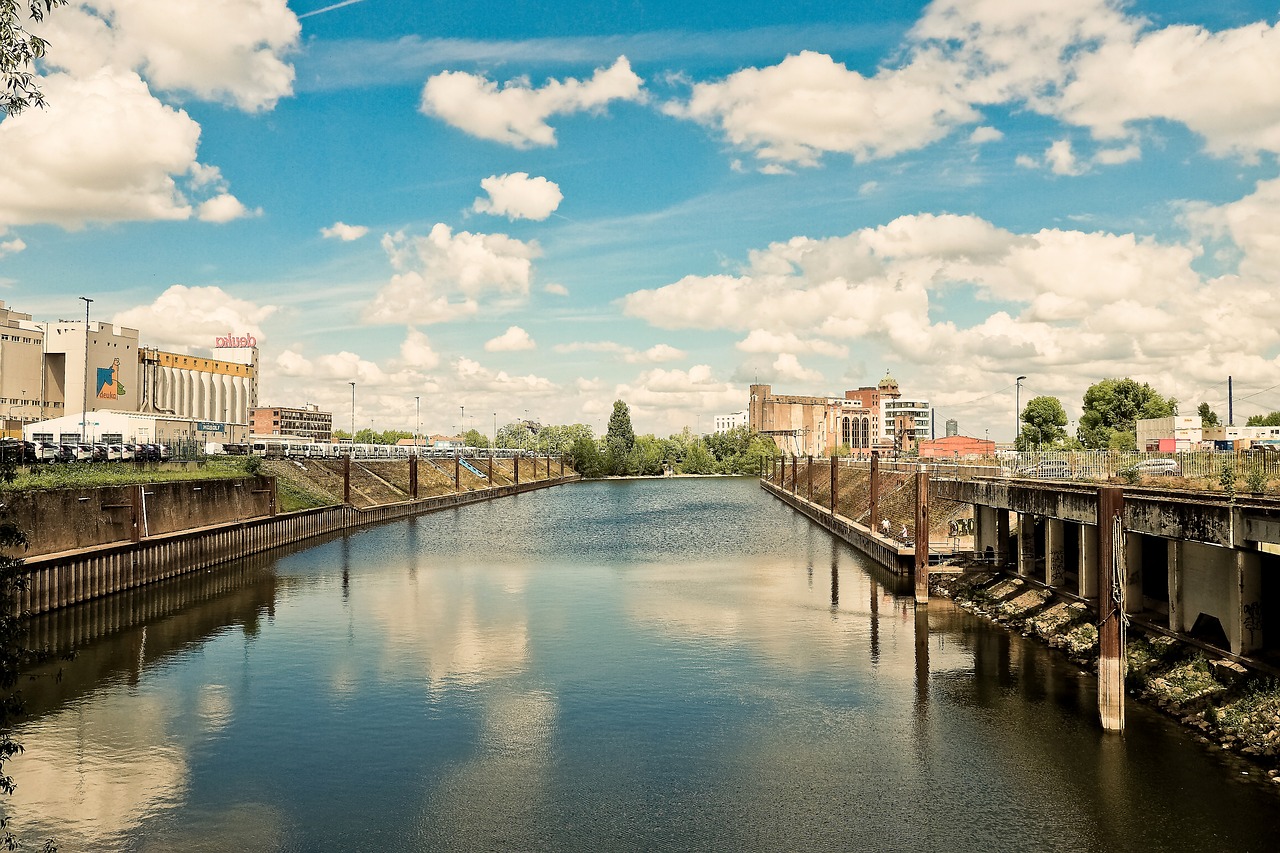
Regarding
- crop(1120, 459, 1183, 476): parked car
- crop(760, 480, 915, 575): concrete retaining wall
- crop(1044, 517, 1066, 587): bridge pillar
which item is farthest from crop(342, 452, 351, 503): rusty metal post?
crop(1120, 459, 1183, 476): parked car

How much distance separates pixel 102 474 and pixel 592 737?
48.4m

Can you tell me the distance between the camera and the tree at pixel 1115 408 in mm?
142800

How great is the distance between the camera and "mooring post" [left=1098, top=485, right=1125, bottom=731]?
27578 millimetres

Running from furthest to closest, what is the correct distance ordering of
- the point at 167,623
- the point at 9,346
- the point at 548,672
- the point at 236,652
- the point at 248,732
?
1. the point at 9,346
2. the point at 167,623
3. the point at 236,652
4. the point at 548,672
5. the point at 248,732

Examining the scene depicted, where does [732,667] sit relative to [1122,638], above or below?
below

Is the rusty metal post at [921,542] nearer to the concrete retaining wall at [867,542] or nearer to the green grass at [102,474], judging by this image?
the concrete retaining wall at [867,542]

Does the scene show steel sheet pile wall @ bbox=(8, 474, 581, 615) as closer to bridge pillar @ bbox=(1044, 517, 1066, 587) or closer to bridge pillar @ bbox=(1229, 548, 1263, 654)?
bridge pillar @ bbox=(1229, 548, 1263, 654)

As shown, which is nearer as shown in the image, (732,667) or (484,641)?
(732,667)

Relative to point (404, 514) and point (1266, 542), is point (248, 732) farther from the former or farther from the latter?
point (404, 514)

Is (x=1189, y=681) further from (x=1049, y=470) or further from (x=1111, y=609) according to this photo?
(x=1049, y=470)

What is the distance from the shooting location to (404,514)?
118m

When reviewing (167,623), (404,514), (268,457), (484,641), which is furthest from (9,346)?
(484,641)

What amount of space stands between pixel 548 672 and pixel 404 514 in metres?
86.2

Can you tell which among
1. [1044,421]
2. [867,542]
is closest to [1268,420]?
[1044,421]
